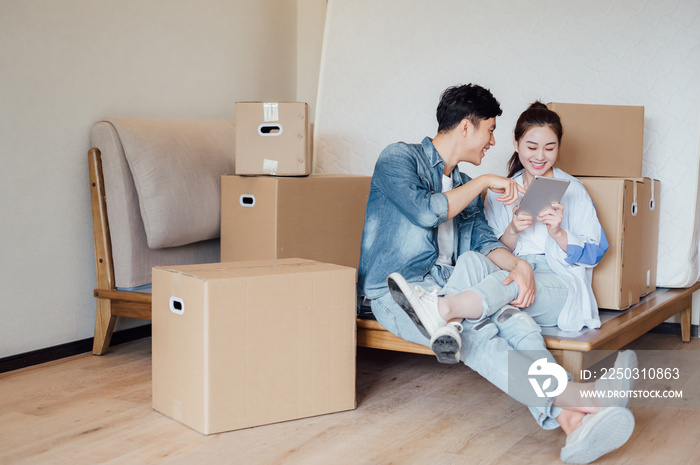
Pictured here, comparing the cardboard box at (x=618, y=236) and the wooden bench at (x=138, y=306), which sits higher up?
the cardboard box at (x=618, y=236)

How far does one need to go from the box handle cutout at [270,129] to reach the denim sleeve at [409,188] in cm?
60

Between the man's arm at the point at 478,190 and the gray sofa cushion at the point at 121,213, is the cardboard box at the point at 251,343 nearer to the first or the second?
the man's arm at the point at 478,190

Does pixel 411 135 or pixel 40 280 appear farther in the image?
pixel 411 135

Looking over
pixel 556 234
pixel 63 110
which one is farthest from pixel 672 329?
pixel 63 110

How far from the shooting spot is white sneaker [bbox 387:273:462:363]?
171 centimetres

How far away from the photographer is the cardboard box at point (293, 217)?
7.93ft

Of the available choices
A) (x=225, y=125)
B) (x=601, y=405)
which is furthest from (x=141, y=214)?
(x=601, y=405)

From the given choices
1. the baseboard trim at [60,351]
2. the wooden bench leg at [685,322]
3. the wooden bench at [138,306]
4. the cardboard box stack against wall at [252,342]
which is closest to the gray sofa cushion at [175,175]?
the wooden bench at [138,306]

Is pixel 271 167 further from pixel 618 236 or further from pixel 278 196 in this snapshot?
pixel 618 236

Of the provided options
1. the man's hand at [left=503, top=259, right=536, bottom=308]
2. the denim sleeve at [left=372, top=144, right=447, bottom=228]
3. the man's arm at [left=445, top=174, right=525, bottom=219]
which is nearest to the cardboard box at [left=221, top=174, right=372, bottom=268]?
the denim sleeve at [left=372, top=144, right=447, bottom=228]

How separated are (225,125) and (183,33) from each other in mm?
434

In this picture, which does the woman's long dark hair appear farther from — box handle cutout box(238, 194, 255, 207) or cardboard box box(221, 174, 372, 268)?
box handle cutout box(238, 194, 255, 207)

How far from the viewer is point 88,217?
2605mm

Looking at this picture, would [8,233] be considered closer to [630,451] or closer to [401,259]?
[401,259]
